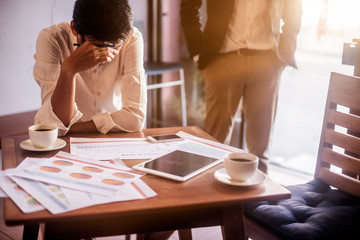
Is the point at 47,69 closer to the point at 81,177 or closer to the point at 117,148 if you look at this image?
the point at 117,148

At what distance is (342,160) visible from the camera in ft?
5.11

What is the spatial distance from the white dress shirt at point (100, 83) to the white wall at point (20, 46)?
3.40ft

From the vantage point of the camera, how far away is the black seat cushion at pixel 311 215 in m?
1.20

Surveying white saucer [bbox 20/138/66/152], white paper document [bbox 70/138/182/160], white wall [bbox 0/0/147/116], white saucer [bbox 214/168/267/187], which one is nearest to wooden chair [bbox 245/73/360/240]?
white saucer [bbox 214/168/267/187]

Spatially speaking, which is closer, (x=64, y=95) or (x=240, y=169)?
(x=240, y=169)

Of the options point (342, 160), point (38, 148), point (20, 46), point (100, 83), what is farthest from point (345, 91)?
point (20, 46)

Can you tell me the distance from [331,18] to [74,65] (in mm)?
1883

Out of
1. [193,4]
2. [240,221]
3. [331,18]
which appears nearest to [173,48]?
[193,4]

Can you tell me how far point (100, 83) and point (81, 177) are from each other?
93 cm

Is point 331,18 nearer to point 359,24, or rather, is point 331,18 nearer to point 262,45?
point 359,24

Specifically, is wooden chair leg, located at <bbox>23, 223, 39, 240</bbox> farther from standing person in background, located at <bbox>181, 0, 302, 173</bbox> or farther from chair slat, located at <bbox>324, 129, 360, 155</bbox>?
standing person in background, located at <bbox>181, 0, 302, 173</bbox>

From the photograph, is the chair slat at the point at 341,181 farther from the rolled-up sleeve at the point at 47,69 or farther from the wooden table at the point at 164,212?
the rolled-up sleeve at the point at 47,69

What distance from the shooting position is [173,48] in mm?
3723

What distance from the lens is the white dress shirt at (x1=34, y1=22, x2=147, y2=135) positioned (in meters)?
1.50
